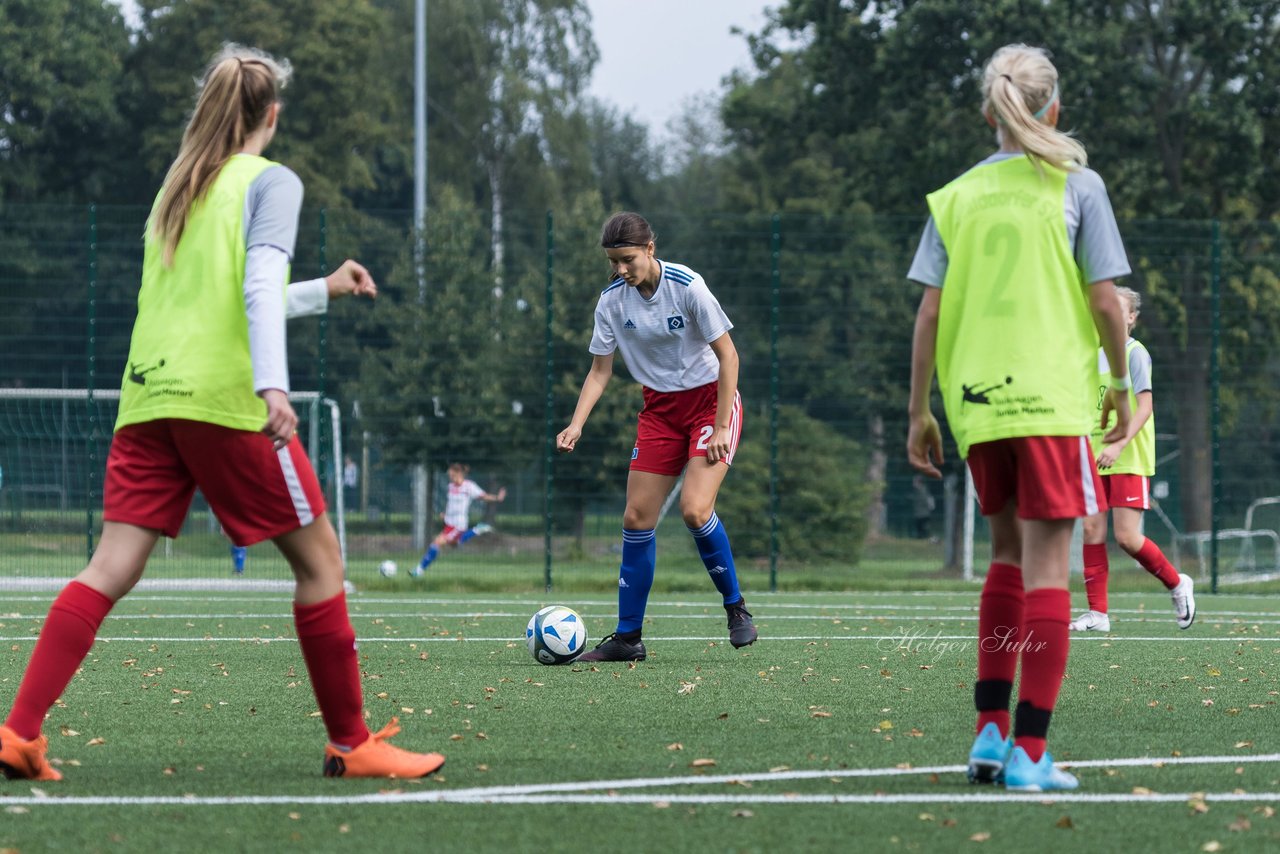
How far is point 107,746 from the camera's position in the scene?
5.09 metres

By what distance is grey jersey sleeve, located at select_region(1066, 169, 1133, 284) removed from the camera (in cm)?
432

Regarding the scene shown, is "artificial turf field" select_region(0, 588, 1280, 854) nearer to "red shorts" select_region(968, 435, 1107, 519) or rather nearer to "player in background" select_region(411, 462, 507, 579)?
"red shorts" select_region(968, 435, 1107, 519)

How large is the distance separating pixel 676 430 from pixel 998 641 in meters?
3.69

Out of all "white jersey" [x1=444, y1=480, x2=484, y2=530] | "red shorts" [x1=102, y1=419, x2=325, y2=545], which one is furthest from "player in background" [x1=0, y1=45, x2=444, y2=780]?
"white jersey" [x1=444, y1=480, x2=484, y2=530]

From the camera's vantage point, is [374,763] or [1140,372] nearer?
[374,763]

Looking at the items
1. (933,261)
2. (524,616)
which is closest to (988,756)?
(933,261)

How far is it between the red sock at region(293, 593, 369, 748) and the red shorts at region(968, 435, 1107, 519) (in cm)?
171

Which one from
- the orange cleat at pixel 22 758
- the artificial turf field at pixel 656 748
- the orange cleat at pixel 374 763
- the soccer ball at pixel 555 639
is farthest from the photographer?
the soccer ball at pixel 555 639

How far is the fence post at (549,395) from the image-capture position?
15453 millimetres

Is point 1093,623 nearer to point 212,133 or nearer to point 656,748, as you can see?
point 656,748

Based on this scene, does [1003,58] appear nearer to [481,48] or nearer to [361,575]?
[361,575]

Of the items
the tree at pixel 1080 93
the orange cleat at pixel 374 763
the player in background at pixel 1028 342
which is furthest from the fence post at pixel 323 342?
the tree at pixel 1080 93

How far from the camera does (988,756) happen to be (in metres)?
4.37

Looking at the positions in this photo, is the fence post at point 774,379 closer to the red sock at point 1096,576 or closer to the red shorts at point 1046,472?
the red sock at point 1096,576
